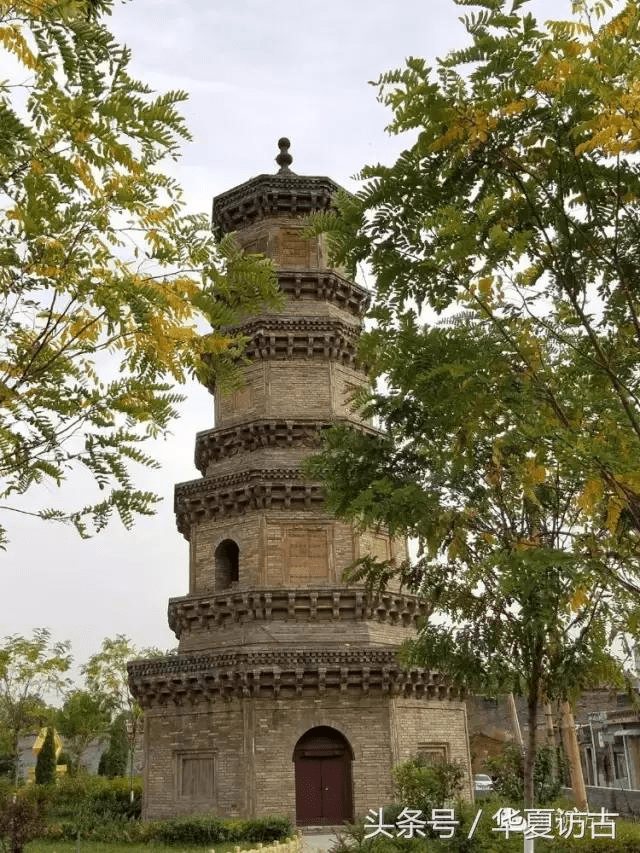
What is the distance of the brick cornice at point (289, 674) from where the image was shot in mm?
21062

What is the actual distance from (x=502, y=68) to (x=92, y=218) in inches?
130

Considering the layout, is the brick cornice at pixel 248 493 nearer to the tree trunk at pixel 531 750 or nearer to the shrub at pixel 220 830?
the shrub at pixel 220 830

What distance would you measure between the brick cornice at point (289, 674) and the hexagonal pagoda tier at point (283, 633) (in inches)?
1.4

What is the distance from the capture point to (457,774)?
18.2 m

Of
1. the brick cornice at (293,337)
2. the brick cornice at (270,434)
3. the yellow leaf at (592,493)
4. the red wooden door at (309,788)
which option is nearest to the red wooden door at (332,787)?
the red wooden door at (309,788)

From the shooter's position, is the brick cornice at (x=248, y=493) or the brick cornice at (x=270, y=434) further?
the brick cornice at (x=270, y=434)

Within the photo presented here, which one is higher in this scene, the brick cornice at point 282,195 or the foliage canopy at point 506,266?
the brick cornice at point 282,195

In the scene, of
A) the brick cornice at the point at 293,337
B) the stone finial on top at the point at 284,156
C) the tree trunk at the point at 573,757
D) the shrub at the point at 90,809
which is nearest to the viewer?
the tree trunk at the point at 573,757

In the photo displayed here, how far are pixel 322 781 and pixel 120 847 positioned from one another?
5.17 m

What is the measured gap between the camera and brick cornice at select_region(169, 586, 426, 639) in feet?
73.4

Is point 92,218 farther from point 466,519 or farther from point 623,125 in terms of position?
point 466,519

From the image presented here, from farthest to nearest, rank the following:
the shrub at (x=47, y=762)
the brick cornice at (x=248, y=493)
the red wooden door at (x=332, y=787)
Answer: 1. the shrub at (x=47, y=762)
2. the brick cornice at (x=248, y=493)
3. the red wooden door at (x=332, y=787)

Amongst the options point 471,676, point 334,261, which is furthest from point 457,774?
point 334,261

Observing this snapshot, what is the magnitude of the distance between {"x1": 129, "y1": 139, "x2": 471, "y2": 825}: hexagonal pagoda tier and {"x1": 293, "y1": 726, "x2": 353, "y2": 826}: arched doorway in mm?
35
